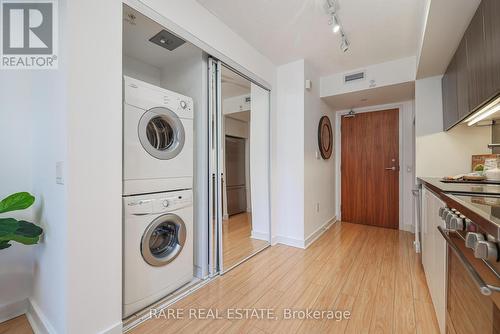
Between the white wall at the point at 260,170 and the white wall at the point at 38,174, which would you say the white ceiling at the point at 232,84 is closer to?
the white wall at the point at 260,170

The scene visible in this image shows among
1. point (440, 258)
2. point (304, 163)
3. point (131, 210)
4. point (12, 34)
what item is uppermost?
point (12, 34)

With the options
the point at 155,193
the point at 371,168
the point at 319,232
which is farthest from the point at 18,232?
the point at 371,168

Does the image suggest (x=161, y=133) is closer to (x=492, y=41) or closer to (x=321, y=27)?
(x=321, y=27)

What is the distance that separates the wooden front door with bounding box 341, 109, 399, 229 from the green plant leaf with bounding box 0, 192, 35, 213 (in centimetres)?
412

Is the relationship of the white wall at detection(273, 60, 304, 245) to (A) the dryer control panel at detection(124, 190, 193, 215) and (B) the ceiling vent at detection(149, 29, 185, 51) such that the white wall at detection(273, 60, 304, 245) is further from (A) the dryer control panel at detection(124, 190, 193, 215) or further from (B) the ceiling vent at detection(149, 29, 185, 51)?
(B) the ceiling vent at detection(149, 29, 185, 51)

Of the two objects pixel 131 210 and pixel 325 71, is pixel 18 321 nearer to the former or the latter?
pixel 131 210

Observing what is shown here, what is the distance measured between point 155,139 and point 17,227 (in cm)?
94

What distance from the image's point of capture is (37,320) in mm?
1399

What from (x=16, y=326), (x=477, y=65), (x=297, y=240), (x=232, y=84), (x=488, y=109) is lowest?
(x=16, y=326)

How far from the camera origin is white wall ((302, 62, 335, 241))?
286 cm

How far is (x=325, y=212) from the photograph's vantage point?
11.7 ft

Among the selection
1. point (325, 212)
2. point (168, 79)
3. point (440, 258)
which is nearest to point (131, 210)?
point (168, 79)

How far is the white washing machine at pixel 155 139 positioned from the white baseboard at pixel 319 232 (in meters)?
1.79

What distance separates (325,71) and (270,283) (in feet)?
9.35
